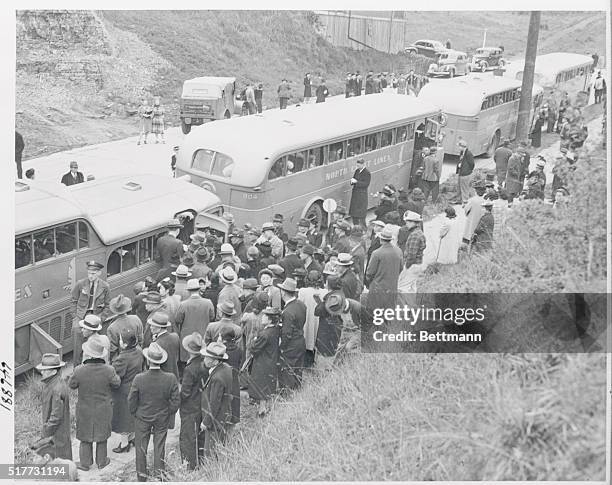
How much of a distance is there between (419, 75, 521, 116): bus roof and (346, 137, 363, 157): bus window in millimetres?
2678

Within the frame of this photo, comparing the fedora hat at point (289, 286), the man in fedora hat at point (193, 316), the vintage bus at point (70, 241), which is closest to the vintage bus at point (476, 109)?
the vintage bus at point (70, 241)

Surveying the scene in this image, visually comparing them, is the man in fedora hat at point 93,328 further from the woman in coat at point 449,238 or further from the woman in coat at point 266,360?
the woman in coat at point 449,238

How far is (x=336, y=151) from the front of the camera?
397 inches

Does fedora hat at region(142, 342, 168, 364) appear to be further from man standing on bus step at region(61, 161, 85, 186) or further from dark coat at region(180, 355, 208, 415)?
man standing on bus step at region(61, 161, 85, 186)

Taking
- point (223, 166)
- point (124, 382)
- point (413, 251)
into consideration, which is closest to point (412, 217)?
point (413, 251)

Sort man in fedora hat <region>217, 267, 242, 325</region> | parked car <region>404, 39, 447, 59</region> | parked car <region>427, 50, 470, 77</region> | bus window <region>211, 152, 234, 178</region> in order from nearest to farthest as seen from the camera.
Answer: man in fedora hat <region>217, 267, 242, 325</region> → parked car <region>404, 39, 447, 59</region> → bus window <region>211, 152, 234, 178</region> → parked car <region>427, 50, 470, 77</region>

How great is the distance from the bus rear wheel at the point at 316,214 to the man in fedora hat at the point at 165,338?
3552mm

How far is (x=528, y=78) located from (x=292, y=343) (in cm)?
574

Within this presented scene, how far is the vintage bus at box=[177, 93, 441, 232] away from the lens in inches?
371

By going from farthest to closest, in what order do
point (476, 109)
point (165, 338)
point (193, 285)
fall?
point (476, 109)
point (193, 285)
point (165, 338)

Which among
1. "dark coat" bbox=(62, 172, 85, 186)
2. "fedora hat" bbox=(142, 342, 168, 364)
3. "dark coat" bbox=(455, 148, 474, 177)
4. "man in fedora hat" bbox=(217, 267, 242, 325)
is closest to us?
"fedora hat" bbox=(142, 342, 168, 364)

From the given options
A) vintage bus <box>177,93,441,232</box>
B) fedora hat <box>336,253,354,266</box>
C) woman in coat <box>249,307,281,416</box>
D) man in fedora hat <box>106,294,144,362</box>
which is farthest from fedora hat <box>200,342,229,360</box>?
vintage bus <box>177,93,441,232</box>

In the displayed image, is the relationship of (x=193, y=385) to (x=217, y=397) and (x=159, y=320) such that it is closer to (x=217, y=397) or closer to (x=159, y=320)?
(x=217, y=397)

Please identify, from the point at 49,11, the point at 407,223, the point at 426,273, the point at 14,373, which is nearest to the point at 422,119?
the point at 407,223
